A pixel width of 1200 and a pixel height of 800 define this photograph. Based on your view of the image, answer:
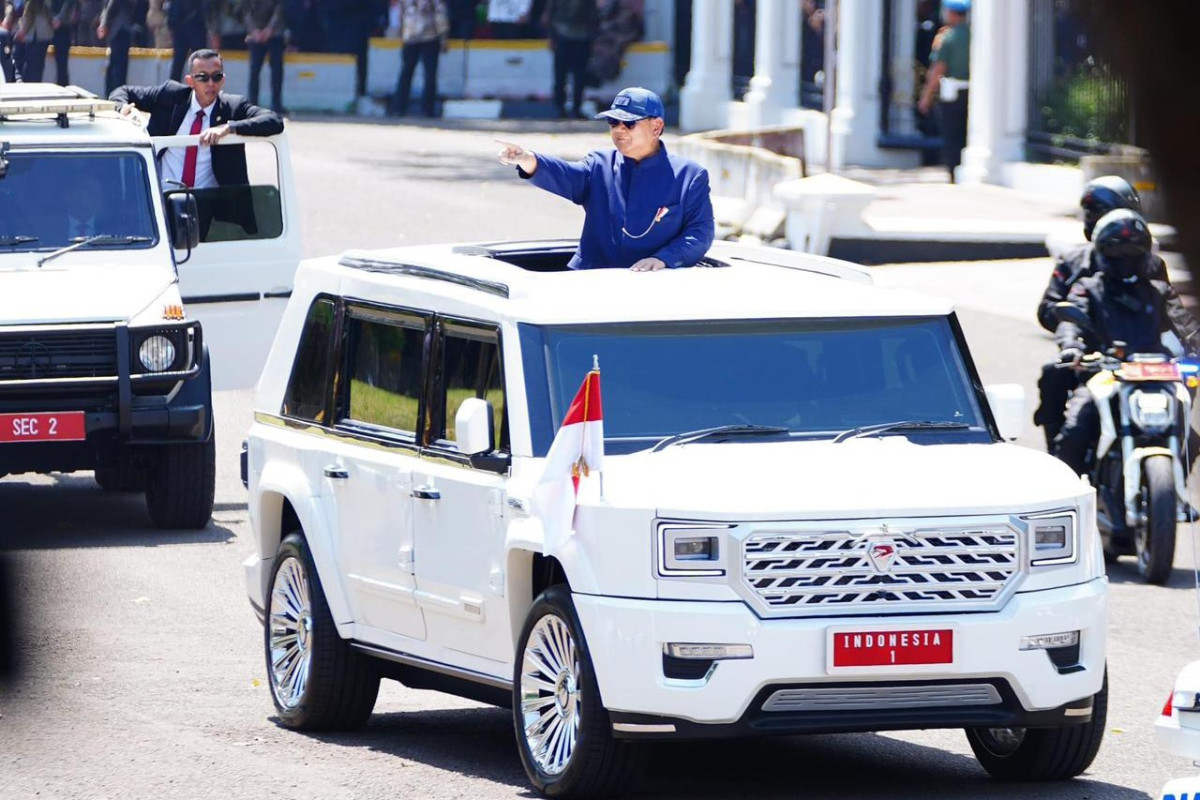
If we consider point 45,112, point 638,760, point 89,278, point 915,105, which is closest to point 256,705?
point 638,760

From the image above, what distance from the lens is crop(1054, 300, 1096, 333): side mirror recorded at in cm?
1106

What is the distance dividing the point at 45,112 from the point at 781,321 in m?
6.57

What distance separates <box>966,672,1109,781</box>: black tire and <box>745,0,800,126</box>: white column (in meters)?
29.0

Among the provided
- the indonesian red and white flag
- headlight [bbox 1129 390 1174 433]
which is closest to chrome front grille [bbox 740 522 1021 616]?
the indonesian red and white flag

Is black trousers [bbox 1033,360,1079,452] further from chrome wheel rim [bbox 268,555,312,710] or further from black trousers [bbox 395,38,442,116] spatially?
black trousers [bbox 395,38,442,116]

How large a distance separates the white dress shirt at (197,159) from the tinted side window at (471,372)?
6087 millimetres

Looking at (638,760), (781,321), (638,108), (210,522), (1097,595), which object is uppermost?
(638,108)

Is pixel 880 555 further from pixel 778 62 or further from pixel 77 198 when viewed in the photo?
pixel 778 62

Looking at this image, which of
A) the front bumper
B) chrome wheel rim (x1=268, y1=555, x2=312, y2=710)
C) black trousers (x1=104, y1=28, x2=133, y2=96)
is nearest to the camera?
the front bumper

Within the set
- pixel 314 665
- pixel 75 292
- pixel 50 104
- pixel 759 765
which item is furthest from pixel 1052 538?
pixel 50 104

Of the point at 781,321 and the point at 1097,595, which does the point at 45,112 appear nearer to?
the point at 781,321

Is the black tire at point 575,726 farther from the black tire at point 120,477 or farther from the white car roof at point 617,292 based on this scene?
the black tire at point 120,477

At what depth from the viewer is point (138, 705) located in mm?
8047

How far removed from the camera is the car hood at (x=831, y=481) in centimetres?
598
